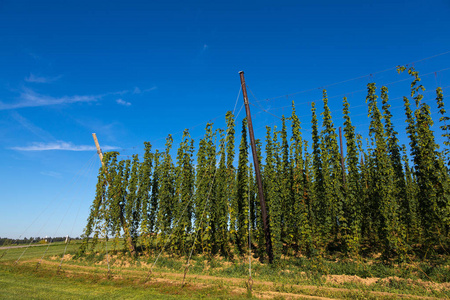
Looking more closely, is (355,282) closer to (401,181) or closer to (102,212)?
(401,181)

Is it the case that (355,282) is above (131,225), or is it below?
below

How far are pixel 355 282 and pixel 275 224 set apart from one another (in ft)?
26.6

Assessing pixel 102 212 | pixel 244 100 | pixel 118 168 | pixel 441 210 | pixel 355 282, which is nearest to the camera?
pixel 355 282

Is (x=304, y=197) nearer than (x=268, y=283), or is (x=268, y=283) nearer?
(x=268, y=283)

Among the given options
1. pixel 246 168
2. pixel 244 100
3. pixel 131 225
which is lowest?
pixel 131 225

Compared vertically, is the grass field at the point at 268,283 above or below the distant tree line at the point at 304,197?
below

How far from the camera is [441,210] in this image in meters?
17.9

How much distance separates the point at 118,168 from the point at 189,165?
1028cm

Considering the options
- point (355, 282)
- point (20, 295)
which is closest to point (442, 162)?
point (355, 282)

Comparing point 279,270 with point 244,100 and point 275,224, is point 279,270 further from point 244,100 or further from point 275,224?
point 244,100

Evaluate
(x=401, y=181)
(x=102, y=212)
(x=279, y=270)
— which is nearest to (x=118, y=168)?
(x=102, y=212)

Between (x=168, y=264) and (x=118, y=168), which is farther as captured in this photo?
(x=118, y=168)

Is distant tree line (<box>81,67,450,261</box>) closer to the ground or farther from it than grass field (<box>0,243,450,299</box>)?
farther from it

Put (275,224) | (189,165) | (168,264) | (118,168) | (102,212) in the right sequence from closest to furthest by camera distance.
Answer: (275,224), (168,264), (102,212), (189,165), (118,168)
